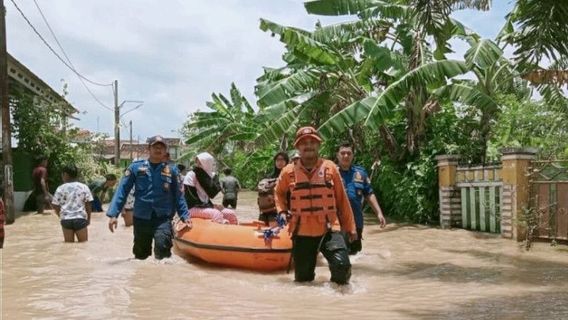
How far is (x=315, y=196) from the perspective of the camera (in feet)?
19.5

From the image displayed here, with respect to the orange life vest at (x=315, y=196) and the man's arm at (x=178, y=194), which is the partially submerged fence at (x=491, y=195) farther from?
the man's arm at (x=178, y=194)

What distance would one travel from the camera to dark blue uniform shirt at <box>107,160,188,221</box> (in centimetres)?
697

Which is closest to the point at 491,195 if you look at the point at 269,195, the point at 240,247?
the point at 269,195

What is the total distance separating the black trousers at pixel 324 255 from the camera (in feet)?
19.2

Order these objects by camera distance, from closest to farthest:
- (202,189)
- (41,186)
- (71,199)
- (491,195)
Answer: (202,189), (71,199), (491,195), (41,186)

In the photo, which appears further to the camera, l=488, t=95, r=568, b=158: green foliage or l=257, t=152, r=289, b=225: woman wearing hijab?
l=488, t=95, r=568, b=158: green foliage

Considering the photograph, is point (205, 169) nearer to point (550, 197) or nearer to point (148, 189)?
point (148, 189)

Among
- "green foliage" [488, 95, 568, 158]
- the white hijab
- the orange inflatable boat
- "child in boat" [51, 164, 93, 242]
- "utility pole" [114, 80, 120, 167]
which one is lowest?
the orange inflatable boat

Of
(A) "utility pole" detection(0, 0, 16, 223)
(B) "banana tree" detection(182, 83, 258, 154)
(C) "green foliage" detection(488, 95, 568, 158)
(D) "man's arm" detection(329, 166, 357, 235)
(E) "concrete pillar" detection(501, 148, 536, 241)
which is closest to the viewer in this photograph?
(D) "man's arm" detection(329, 166, 357, 235)

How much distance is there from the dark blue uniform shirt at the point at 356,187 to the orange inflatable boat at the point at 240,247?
0.99 meters

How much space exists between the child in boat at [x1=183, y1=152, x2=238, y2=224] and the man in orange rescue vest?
2178 millimetres

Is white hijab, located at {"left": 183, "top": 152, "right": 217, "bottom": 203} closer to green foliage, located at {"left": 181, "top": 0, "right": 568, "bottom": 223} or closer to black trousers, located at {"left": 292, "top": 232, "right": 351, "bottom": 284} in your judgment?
black trousers, located at {"left": 292, "top": 232, "right": 351, "bottom": 284}

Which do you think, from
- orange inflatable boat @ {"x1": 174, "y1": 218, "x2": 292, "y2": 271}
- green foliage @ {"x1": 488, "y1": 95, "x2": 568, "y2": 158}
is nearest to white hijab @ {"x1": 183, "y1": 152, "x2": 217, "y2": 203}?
orange inflatable boat @ {"x1": 174, "y1": 218, "x2": 292, "y2": 271}

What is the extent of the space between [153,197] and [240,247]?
1.14m
